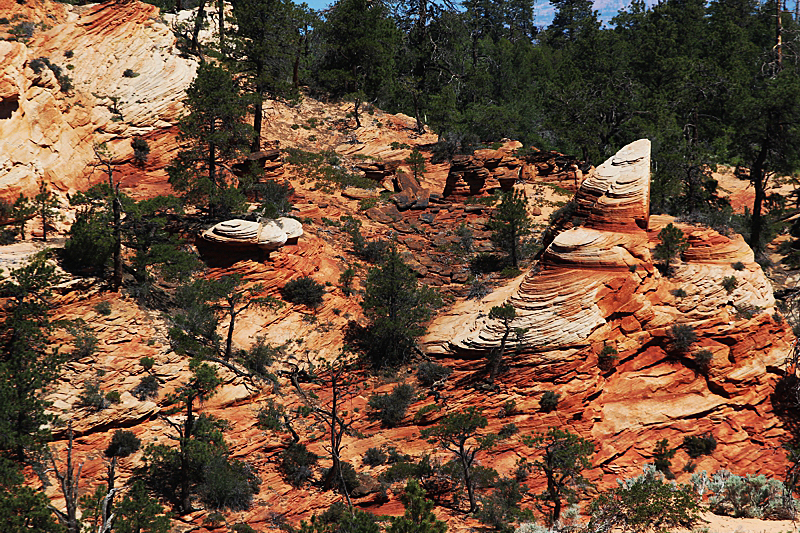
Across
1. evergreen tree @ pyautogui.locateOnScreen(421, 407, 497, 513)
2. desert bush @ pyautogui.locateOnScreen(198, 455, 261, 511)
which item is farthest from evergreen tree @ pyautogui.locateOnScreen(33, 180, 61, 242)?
evergreen tree @ pyautogui.locateOnScreen(421, 407, 497, 513)

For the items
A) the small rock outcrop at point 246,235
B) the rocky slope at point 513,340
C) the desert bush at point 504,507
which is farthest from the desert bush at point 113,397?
the desert bush at point 504,507

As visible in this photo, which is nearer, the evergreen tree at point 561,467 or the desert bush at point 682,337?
the evergreen tree at point 561,467

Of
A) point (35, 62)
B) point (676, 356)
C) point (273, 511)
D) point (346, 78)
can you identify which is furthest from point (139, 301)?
point (346, 78)

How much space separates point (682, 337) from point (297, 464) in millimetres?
18234

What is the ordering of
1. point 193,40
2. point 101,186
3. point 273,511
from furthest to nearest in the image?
point 193,40 < point 101,186 < point 273,511

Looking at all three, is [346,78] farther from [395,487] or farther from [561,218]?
[395,487]

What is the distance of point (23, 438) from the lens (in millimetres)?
21344

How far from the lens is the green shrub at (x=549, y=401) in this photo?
2780 cm

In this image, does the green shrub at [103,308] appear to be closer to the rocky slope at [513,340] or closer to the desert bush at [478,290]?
the rocky slope at [513,340]

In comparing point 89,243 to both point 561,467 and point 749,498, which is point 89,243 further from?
point 749,498

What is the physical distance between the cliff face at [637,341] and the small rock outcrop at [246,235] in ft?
30.9

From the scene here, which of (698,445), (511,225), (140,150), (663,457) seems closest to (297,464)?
(663,457)

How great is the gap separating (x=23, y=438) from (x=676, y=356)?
1059 inches

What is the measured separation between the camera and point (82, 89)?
40.2 m
